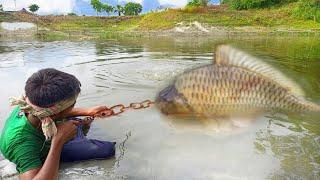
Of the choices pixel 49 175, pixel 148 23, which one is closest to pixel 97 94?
pixel 49 175

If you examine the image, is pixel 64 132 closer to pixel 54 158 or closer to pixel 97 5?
pixel 54 158

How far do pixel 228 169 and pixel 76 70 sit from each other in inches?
300

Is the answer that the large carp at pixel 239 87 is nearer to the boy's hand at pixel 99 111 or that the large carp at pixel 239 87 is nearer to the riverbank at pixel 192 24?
the boy's hand at pixel 99 111

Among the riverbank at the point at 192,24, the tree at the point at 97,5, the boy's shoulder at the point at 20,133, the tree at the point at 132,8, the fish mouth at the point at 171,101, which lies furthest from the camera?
the tree at the point at 132,8

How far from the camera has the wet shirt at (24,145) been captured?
143 inches

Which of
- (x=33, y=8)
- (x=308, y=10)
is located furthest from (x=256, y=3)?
(x=33, y=8)

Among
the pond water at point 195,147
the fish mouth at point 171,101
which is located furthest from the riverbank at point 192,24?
the fish mouth at point 171,101

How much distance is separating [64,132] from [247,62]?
5.55 ft

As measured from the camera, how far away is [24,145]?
3650 mm

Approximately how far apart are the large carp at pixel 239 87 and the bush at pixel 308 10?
39.2 metres

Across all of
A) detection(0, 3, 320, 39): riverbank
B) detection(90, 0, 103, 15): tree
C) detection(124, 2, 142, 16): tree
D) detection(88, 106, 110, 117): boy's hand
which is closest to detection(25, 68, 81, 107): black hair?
detection(88, 106, 110, 117): boy's hand

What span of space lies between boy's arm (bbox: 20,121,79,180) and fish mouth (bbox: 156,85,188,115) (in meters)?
1.04

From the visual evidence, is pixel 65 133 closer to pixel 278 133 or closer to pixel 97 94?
pixel 278 133

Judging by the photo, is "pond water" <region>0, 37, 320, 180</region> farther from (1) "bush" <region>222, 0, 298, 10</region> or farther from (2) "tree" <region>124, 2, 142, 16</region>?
(2) "tree" <region>124, 2, 142, 16</region>
